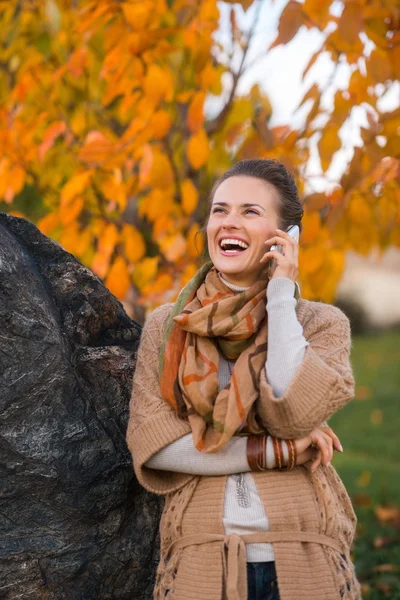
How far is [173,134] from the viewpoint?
14.8ft

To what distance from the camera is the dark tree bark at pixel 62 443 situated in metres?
2.33

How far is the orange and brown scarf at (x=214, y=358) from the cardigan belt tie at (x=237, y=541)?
24 cm

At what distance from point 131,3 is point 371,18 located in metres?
1.00

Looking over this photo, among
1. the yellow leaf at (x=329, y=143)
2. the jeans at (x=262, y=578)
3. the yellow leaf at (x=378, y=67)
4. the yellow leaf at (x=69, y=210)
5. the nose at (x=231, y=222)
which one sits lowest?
the jeans at (x=262, y=578)

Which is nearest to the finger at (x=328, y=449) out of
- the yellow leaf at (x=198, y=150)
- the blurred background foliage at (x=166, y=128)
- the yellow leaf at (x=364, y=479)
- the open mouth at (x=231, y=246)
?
the open mouth at (x=231, y=246)

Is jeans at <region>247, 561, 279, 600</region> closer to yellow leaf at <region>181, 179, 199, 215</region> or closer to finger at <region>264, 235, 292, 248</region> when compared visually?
finger at <region>264, 235, 292, 248</region>

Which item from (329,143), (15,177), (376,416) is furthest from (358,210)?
(376,416)

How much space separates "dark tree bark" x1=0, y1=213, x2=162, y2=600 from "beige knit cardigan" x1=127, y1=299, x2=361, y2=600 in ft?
0.73

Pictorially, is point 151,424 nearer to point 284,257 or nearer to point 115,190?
point 284,257

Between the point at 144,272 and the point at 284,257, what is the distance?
5.84ft

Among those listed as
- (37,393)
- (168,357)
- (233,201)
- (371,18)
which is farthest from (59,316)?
(371,18)

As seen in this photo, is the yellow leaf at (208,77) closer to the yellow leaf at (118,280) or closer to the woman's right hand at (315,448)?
the yellow leaf at (118,280)

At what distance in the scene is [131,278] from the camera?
4.10 metres

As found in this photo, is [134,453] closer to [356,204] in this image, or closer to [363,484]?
[356,204]
